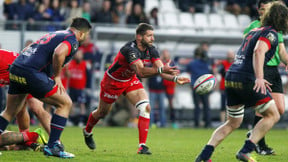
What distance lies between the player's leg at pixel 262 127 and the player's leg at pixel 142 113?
8.66 feet

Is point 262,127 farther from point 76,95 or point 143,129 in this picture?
point 76,95

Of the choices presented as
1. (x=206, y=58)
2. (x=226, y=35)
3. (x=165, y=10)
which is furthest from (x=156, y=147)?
(x=165, y=10)

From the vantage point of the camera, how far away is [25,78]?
30.9 feet

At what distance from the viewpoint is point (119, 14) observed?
79.5ft

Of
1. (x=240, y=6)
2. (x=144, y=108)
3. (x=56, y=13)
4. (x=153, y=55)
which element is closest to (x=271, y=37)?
(x=153, y=55)

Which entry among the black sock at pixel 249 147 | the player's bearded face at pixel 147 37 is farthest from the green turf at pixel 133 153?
the player's bearded face at pixel 147 37

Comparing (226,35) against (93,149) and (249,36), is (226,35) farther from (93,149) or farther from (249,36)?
(249,36)

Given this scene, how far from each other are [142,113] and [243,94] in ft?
9.77

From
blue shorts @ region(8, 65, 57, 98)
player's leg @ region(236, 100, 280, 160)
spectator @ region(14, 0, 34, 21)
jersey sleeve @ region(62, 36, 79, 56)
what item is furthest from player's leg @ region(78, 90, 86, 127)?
player's leg @ region(236, 100, 280, 160)

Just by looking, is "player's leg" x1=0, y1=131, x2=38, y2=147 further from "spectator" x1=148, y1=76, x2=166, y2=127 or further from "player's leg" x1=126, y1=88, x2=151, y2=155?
"spectator" x1=148, y1=76, x2=166, y2=127

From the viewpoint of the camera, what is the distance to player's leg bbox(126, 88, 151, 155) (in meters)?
10.8

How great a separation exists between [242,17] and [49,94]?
19138 mm

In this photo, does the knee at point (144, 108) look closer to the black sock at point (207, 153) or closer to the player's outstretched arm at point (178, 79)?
the player's outstretched arm at point (178, 79)

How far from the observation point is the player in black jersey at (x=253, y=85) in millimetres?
8422
